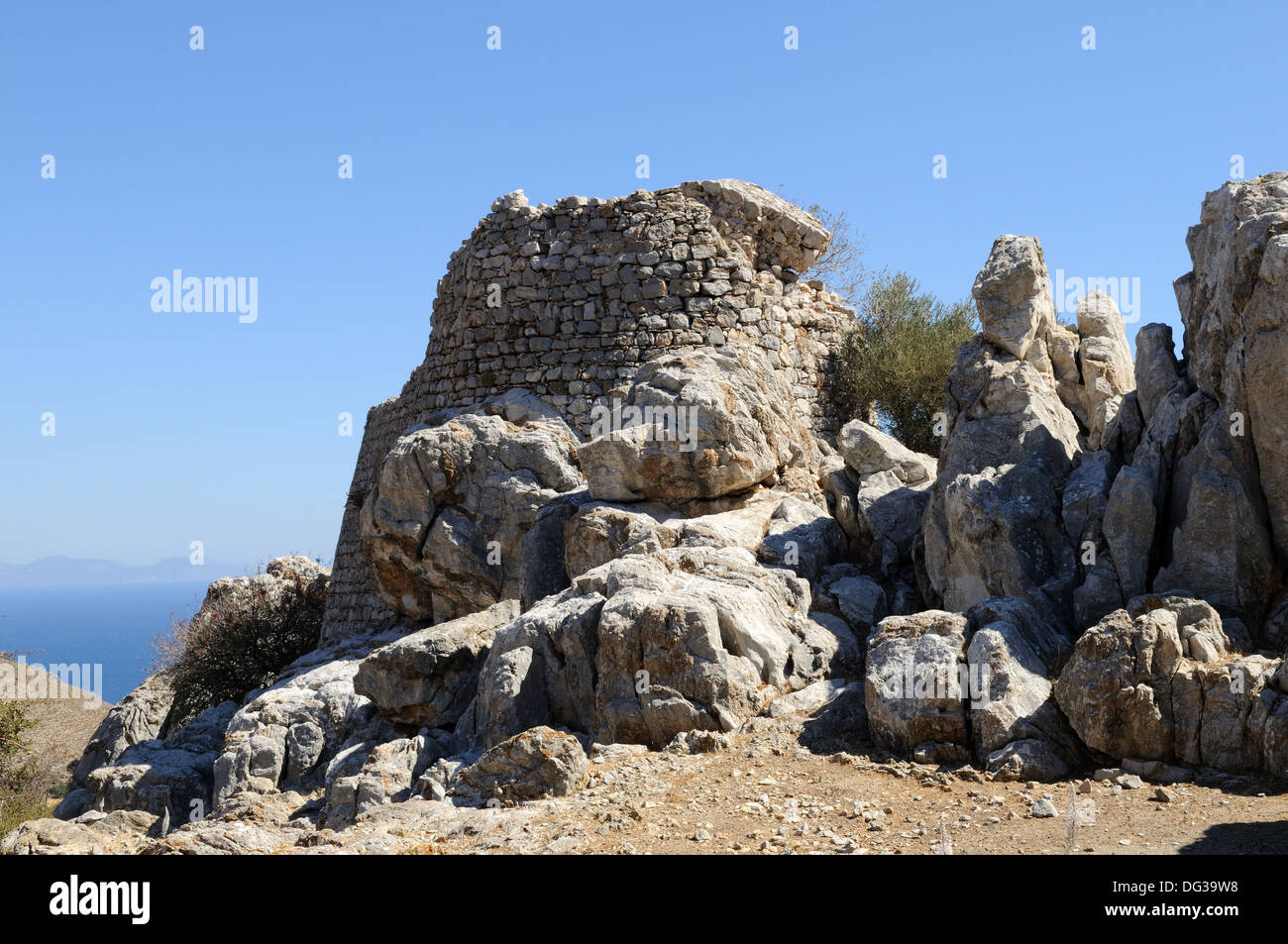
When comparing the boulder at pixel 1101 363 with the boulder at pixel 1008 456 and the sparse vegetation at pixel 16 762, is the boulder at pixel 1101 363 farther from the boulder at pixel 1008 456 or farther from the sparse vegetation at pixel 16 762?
the sparse vegetation at pixel 16 762

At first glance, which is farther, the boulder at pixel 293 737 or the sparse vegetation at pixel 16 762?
the sparse vegetation at pixel 16 762

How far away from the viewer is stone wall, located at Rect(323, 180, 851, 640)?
15578mm

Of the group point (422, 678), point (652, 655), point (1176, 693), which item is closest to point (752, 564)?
point (652, 655)

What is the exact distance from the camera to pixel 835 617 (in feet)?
35.1

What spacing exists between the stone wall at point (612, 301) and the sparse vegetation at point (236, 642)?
1.57 metres

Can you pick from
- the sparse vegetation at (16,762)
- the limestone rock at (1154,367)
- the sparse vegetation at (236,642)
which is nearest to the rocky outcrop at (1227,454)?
the limestone rock at (1154,367)

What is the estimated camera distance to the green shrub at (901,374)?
16.6 m

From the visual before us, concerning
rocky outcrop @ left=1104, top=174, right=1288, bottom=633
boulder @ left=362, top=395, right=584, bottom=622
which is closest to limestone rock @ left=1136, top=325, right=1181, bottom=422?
rocky outcrop @ left=1104, top=174, right=1288, bottom=633

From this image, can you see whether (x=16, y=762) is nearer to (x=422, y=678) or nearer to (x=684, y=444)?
(x=422, y=678)
